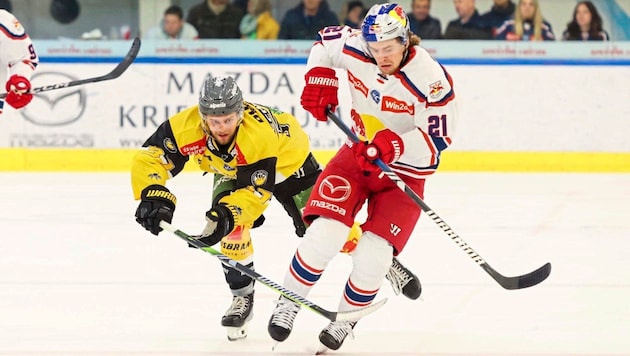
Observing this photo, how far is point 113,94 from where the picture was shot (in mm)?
7777

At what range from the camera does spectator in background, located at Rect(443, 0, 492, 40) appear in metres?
8.08

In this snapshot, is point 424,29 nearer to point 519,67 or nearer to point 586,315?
point 519,67

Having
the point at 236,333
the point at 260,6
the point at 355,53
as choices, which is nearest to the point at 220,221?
the point at 236,333

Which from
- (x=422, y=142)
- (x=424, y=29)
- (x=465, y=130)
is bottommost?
(x=465, y=130)

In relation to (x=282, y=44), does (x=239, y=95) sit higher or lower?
higher

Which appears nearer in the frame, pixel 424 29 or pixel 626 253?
pixel 626 253

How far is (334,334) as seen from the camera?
11.1 feet

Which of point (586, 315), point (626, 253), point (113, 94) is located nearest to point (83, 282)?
point (586, 315)

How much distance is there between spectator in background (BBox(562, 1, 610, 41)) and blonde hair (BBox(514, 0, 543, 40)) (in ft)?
0.58

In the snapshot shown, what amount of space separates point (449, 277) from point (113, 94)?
12.5 ft

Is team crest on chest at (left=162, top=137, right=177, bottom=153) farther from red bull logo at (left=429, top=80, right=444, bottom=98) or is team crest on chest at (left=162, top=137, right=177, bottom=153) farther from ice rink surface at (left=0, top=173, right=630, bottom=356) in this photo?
red bull logo at (left=429, top=80, right=444, bottom=98)

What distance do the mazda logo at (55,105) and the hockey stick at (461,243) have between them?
435cm

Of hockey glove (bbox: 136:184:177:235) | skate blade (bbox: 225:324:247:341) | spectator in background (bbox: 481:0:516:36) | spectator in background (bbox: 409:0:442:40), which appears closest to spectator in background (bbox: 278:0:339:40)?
spectator in background (bbox: 409:0:442:40)

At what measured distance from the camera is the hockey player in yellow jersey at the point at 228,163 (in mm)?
3367
